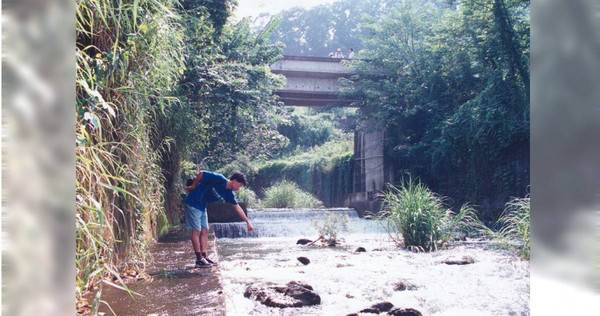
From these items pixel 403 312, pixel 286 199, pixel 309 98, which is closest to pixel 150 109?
pixel 403 312

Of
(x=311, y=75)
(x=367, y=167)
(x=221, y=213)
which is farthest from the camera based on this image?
(x=367, y=167)

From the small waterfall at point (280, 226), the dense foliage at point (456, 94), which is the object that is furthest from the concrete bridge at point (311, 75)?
the small waterfall at point (280, 226)

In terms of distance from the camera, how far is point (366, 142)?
67.2 ft

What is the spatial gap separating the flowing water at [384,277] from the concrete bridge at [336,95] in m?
11.1

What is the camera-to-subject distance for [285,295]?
4180mm

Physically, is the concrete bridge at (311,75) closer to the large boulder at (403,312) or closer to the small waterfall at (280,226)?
the small waterfall at (280,226)

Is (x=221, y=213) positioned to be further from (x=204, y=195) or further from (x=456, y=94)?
(x=456, y=94)

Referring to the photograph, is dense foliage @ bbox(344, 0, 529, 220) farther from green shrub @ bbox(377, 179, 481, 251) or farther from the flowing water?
the flowing water

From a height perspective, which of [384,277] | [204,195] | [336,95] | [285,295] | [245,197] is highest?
[336,95]

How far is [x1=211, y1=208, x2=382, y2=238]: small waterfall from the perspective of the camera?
11930 mm

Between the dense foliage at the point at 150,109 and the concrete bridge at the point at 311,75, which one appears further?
the concrete bridge at the point at 311,75

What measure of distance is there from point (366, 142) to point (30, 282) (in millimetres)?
20086

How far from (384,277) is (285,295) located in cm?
179

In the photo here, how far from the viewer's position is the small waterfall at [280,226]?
11930 mm
